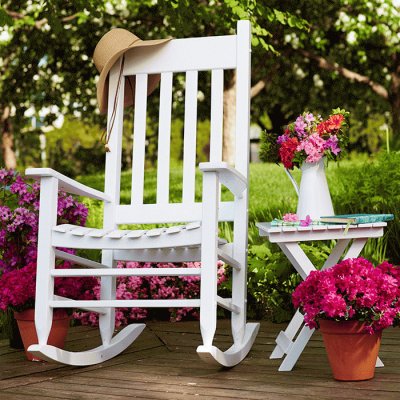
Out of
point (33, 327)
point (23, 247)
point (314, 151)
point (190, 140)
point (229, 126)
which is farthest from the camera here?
point (229, 126)

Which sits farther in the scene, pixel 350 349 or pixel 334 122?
pixel 334 122

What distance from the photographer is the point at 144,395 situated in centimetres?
234

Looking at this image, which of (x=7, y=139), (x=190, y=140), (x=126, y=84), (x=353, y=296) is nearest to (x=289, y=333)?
(x=353, y=296)

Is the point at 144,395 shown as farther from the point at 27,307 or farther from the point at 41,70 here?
the point at 41,70

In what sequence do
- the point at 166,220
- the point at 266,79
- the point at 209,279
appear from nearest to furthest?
the point at 209,279 < the point at 166,220 < the point at 266,79

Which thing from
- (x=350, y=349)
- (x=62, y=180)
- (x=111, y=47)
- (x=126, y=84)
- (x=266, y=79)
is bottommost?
(x=350, y=349)

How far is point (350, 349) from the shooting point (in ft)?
8.08

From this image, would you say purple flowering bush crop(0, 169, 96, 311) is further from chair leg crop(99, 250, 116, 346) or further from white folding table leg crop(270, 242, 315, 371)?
white folding table leg crop(270, 242, 315, 371)

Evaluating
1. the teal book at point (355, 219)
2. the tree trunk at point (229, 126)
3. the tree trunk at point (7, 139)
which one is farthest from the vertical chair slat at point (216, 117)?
the tree trunk at point (7, 139)

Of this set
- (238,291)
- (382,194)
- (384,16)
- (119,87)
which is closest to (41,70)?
(384,16)

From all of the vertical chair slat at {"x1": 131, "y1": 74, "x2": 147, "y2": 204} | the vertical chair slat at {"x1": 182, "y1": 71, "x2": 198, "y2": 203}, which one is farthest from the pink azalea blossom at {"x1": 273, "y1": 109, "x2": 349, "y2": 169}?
the vertical chair slat at {"x1": 131, "y1": 74, "x2": 147, "y2": 204}

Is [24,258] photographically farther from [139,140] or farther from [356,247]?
[356,247]

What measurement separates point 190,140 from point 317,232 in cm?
83

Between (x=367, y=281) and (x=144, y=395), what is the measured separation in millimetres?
724
